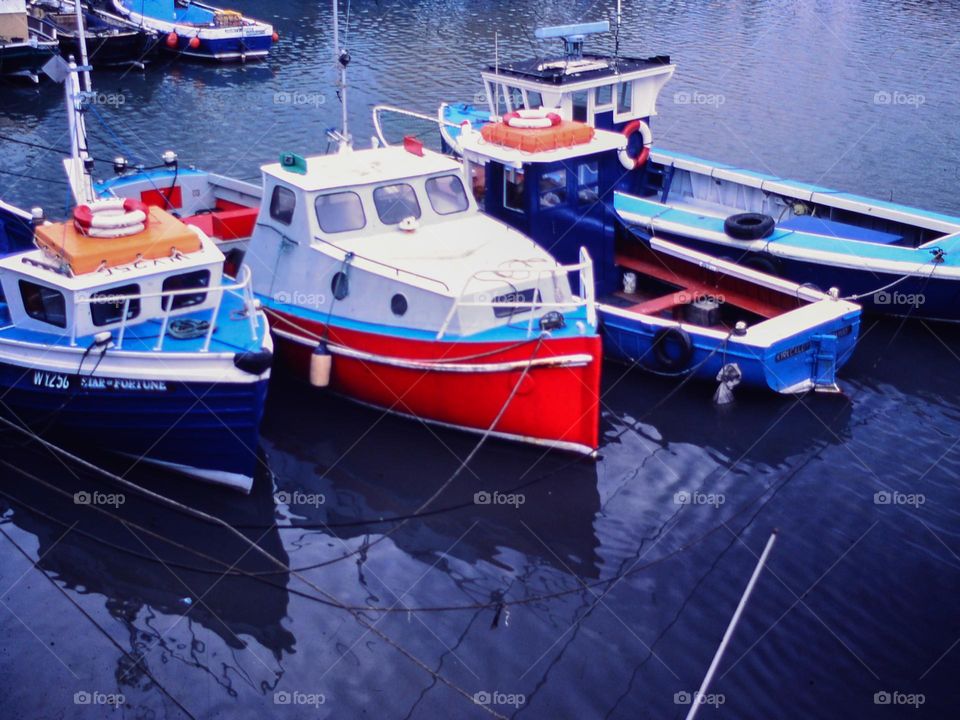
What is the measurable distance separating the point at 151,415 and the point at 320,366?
229 cm

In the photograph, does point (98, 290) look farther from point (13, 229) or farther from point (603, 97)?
point (603, 97)

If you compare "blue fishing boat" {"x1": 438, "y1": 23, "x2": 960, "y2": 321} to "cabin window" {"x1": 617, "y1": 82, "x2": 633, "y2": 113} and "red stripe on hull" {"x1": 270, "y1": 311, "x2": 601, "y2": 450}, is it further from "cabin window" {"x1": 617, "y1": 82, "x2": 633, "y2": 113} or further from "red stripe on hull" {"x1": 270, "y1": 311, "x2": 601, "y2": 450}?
"red stripe on hull" {"x1": 270, "y1": 311, "x2": 601, "y2": 450}

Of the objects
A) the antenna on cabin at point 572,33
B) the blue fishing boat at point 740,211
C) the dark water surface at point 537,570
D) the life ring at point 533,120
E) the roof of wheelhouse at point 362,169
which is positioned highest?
the antenna on cabin at point 572,33

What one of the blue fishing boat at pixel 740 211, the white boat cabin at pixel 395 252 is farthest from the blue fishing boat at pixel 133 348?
the blue fishing boat at pixel 740 211

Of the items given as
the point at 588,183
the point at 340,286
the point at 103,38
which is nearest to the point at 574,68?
the point at 588,183

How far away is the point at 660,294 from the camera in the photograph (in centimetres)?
1719

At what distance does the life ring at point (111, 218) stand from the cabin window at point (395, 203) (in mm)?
3084

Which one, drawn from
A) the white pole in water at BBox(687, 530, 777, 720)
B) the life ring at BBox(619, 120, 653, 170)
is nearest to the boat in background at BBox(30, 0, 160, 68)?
the life ring at BBox(619, 120, 653, 170)

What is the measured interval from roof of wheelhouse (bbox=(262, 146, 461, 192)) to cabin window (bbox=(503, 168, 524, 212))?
1074mm

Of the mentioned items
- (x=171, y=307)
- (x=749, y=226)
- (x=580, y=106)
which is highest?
(x=580, y=106)

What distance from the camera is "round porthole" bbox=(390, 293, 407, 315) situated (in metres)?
13.1

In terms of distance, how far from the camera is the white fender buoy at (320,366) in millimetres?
13352

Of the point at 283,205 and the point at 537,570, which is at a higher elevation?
the point at 283,205

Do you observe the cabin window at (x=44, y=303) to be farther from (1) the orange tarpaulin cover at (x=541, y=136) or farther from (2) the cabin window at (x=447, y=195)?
(1) the orange tarpaulin cover at (x=541, y=136)
